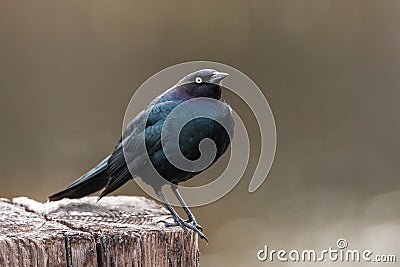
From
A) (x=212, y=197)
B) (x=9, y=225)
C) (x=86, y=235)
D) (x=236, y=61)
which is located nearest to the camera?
(x=86, y=235)

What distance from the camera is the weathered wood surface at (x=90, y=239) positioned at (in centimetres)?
164

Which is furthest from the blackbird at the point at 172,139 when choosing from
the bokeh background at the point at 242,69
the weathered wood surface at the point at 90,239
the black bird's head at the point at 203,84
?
A: the bokeh background at the point at 242,69

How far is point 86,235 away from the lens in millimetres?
1705

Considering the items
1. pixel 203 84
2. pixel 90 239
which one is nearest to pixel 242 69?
pixel 203 84

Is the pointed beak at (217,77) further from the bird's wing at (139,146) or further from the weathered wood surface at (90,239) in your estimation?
the weathered wood surface at (90,239)

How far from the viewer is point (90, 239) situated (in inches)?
67.0

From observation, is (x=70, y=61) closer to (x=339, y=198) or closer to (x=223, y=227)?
(x=223, y=227)

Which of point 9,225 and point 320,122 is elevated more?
point 320,122

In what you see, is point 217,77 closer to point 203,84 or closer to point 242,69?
point 203,84

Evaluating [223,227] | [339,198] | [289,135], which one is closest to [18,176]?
[223,227]

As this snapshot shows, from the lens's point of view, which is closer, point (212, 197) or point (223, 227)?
point (212, 197)

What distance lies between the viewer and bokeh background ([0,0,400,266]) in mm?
4363

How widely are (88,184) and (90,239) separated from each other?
2.11 ft

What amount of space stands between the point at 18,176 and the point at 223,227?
1.43 m
